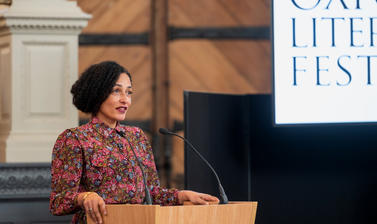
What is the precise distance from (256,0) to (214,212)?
10.6 feet

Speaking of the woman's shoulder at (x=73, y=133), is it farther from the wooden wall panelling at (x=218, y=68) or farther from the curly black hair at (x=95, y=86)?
the wooden wall panelling at (x=218, y=68)

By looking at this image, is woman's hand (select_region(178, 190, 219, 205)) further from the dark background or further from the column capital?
the column capital

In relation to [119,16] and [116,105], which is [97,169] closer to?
[116,105]

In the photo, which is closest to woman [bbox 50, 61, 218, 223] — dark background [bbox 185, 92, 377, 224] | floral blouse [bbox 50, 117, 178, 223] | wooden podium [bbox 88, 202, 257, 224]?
floral blouse [bbox 50, 117, 178, 223]

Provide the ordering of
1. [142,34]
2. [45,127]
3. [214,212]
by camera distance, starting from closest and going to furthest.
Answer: [214,212] → [45,127] → [142,34]

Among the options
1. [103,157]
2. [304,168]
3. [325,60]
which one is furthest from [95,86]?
[304,168]

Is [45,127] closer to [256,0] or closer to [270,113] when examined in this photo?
[270,113]

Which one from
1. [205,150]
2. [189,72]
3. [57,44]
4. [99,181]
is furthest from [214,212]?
[189,72]

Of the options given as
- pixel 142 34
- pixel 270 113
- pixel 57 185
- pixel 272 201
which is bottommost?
pixel 272 201

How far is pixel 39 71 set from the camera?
349 cm

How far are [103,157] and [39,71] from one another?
1416mm

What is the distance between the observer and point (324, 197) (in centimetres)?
356

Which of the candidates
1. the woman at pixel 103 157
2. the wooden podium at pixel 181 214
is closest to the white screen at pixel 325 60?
the woman at pixel 103 157

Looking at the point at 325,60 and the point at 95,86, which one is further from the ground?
the point at 325,60
